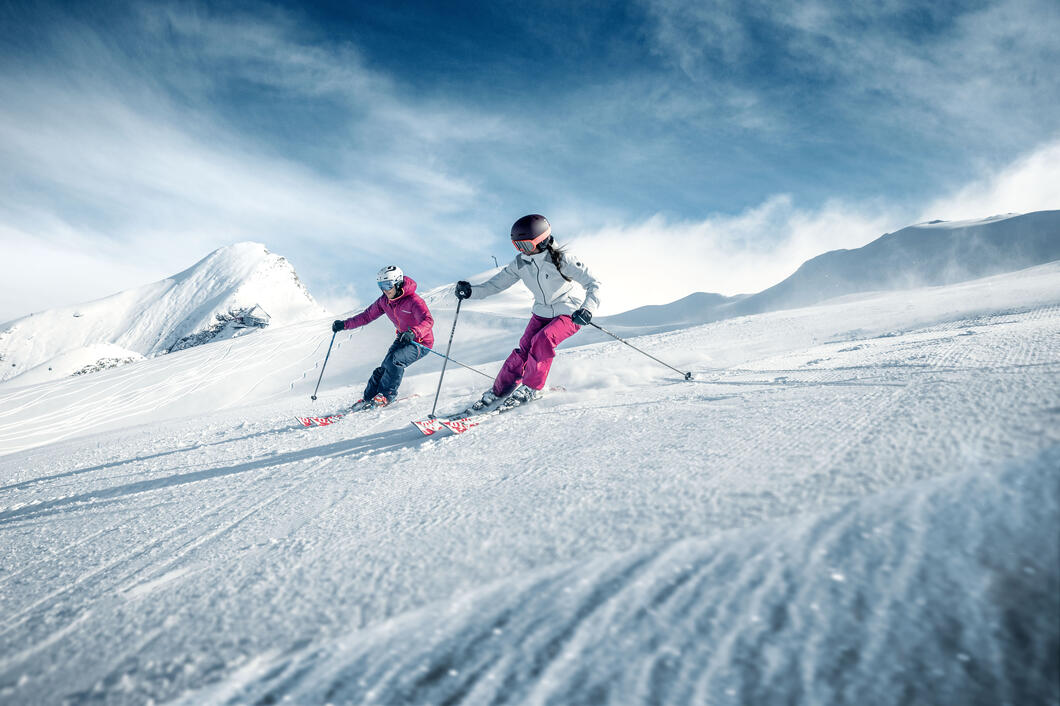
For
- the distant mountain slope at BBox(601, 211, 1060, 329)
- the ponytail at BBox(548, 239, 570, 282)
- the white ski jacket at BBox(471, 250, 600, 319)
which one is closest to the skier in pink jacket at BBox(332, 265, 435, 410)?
the white ski jacket at BBox(471, 250, 600, 319)

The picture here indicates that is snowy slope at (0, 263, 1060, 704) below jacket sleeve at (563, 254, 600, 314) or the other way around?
below

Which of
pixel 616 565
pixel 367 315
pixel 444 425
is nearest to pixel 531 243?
pixel 444 425

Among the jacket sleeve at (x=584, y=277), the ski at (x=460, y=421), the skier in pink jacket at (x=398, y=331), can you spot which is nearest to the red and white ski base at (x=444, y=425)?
the ski at (x=460, y=421)

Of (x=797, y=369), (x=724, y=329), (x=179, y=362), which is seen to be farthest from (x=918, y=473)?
(x=179, y=362)

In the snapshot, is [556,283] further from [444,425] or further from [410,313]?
[410,313]

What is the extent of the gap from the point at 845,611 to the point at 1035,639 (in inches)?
9.7

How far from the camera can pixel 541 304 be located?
183 inches

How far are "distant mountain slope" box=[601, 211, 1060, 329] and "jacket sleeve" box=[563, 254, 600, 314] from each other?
8.46 metres

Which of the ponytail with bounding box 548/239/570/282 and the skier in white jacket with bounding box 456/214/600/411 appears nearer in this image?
the skier in white jacket with bounding box 456/214/600/411

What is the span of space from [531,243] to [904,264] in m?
16.4

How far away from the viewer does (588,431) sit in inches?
107

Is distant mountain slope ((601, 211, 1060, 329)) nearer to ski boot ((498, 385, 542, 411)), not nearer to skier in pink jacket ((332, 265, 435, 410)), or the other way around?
skier in pink jacket ((332, 265, 435, 410))

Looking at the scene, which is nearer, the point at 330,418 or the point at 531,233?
the point at 531,233

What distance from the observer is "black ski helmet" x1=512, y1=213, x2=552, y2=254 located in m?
4.34
